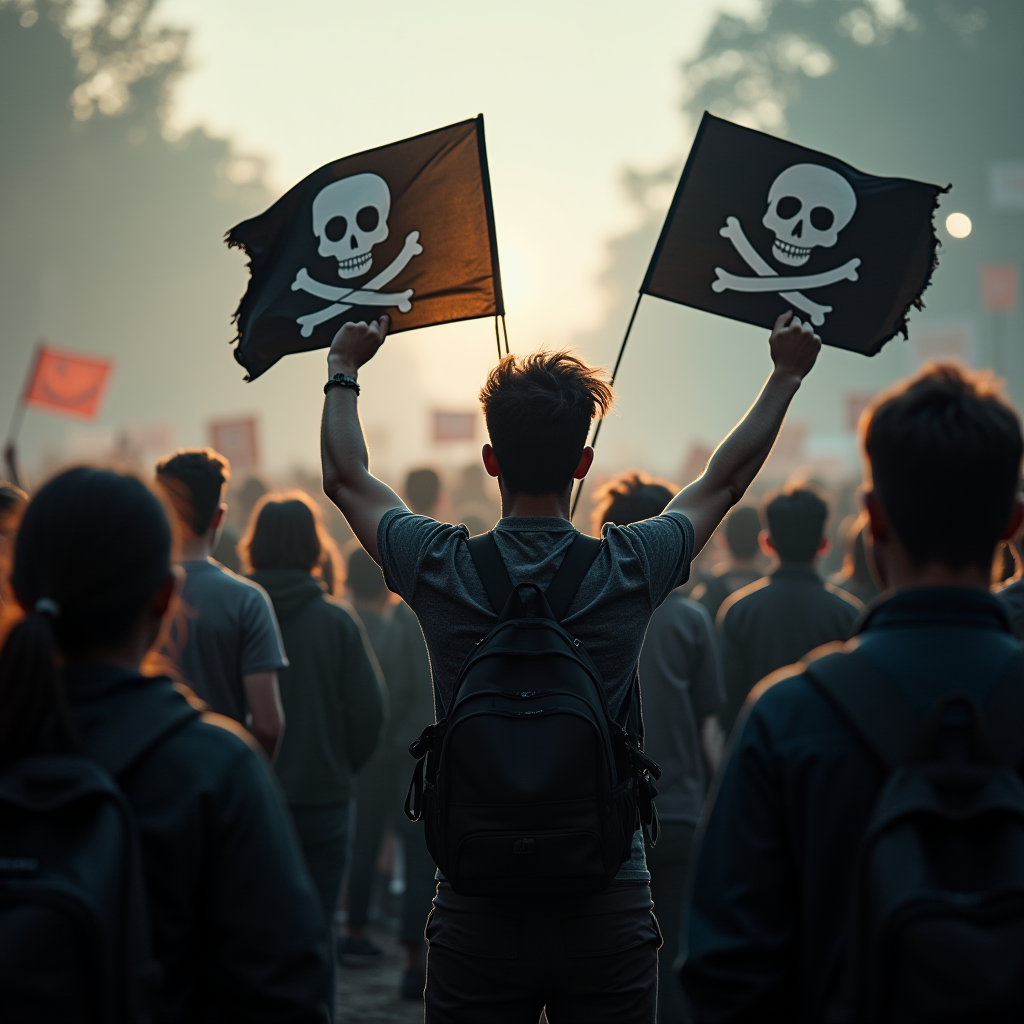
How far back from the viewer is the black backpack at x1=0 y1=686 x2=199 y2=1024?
174cm

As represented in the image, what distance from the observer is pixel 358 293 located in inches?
152

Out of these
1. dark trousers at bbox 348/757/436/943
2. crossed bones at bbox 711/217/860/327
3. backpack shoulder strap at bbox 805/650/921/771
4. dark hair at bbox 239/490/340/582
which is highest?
crossed bones at bbox 711/217/860/327

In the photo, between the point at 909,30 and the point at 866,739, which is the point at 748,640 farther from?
the point at 909,30

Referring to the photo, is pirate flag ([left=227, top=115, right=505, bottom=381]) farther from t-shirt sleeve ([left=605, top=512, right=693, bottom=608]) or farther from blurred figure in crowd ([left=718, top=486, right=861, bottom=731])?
blurred figure in crowd ([left=718, top=486, right=861, bottom=731])

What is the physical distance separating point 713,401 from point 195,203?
3427 cm

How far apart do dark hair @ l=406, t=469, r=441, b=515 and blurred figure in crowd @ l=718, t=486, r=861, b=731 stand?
2.36 meters

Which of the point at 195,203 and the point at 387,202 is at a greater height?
the point at 195,203

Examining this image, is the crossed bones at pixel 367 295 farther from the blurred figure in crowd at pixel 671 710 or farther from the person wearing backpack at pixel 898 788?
the person wearing backpack at pixel 898 788

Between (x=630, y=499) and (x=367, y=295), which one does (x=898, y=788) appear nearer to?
(x=367, y=295)

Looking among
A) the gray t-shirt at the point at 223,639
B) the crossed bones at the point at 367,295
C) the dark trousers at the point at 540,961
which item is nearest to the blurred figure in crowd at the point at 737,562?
the gray t-shirt at the point at 223,639

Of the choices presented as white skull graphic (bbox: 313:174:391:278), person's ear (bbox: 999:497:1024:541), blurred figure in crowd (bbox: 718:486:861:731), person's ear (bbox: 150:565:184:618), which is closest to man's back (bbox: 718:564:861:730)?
blurred figure in crowd (bbox: 718:486:861:731)

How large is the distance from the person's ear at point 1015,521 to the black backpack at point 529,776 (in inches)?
34.0

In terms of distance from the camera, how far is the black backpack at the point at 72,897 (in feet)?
5.72

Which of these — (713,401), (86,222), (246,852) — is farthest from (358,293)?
(713,401)
